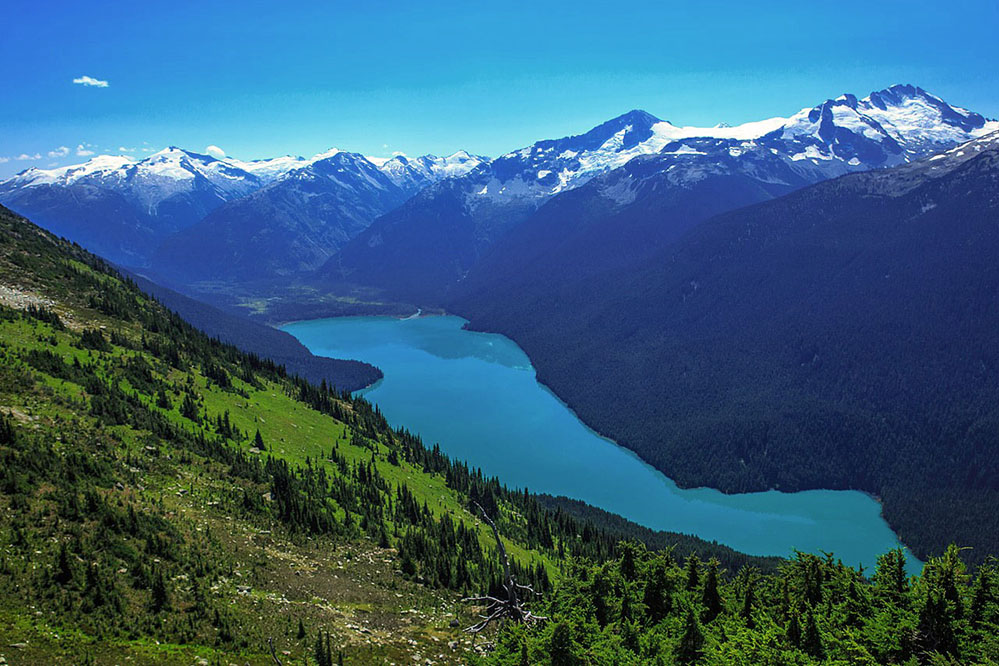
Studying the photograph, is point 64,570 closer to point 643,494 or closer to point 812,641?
point 812,641

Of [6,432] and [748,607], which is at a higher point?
[748,607]

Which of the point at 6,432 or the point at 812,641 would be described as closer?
the point at 812,641

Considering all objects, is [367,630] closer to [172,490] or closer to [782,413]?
[172,490]

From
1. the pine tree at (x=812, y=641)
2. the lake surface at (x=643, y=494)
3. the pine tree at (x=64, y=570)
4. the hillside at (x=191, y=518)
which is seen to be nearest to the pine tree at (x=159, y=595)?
the hillside at (x=191, y=518)

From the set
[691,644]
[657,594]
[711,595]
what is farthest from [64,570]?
[711,595]

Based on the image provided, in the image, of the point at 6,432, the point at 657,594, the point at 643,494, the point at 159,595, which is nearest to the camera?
the point at 159,595

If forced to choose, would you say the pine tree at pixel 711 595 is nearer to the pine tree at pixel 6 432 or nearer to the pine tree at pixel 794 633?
the pine tree at pixel 794 633

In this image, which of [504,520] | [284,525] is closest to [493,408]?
[504,520]

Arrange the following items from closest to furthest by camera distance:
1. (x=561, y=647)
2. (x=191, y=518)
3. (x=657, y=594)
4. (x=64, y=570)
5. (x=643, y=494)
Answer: (x=561, y=647), (x=64, y=570), (x=657, y=594), (x=191, y=518), (x=643, y=494)

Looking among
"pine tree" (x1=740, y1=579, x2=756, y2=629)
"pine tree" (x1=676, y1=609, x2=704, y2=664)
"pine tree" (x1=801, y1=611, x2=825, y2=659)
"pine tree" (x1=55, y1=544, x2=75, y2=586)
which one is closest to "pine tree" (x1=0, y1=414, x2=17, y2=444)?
"pine tree" (x1=55, y1=544, x2=75, y2=586)

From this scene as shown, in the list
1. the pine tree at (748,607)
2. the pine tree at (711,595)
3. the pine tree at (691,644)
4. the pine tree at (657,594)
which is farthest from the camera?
the pine tree at (657,594)
